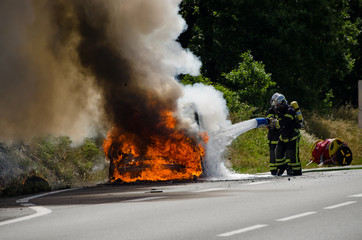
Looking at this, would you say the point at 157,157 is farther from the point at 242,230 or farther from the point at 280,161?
the point at 242,230

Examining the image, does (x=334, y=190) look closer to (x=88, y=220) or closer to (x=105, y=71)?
(x=88, y=220)

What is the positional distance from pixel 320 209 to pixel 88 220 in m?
3.30

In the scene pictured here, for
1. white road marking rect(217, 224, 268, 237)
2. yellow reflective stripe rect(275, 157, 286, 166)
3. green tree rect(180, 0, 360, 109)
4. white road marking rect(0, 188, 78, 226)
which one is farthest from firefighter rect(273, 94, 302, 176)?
green tree rect(180, 0, 360, 109)

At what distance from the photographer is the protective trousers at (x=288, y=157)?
17859 millimetres

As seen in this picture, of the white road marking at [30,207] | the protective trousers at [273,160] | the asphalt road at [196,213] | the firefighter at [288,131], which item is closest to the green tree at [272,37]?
the protective trousers at [273,160]

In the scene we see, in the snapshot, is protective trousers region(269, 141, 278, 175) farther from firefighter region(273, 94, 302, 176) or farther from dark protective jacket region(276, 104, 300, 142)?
dark protective jacket region(276, 104, 300, 142)

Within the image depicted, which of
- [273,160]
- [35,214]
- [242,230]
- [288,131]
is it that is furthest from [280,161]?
[242,230]

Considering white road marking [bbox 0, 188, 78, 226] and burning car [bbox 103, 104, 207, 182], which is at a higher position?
burning car [bbox 103, 104, 207, 182]

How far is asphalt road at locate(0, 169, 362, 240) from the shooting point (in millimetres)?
8602

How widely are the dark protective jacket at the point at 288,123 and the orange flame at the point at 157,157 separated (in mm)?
2233

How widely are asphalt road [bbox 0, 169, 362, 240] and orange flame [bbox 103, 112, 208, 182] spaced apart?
1325 mm

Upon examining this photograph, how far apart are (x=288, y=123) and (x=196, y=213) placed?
7.88 m

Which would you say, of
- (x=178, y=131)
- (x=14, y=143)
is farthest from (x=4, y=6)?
(x=178, y=131)

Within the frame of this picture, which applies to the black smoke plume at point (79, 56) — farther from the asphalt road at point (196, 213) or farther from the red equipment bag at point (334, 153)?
the red equipment bag at point (334, 153)
